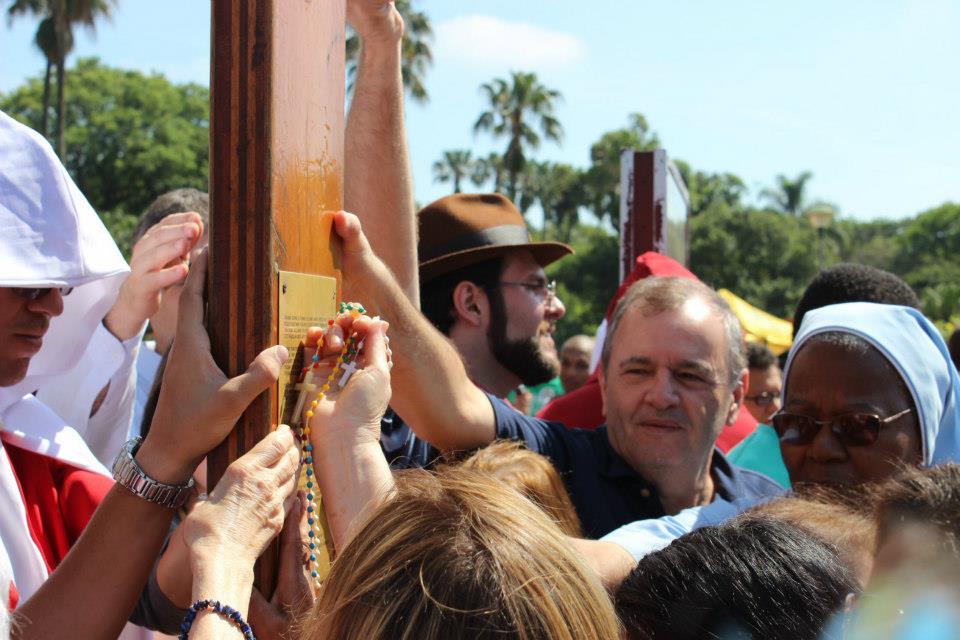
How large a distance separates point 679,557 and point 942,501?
0.58 meters

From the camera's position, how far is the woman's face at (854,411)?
2.30 m

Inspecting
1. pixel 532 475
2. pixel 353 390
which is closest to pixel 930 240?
pixel 532 475

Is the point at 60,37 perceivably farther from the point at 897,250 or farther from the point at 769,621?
the point at 897,250

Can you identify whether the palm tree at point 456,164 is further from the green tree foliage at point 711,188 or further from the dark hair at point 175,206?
the dark hair at point 175,206

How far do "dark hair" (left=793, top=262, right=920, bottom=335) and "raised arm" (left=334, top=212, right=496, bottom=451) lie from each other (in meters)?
1.61

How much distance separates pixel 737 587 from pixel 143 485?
89 centimetres

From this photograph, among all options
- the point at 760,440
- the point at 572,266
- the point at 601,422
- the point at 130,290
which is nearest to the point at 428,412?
the point at 130,290

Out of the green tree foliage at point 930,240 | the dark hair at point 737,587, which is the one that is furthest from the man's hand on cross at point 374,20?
the green tree foliage at point 930,240

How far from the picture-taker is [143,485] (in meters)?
1.45

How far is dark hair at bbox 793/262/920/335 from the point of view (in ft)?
11.1

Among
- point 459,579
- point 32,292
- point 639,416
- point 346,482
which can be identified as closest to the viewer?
point 459,579

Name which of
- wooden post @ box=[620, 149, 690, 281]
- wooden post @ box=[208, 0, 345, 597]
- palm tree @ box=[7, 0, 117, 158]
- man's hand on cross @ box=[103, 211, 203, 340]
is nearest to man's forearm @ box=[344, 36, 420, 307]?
man's hand on cross @ box=[103, 211, 203, 340]

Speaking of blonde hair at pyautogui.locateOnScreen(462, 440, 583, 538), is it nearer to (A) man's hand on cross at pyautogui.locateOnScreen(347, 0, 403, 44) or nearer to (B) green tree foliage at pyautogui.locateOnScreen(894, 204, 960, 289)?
(A) man's hand on cross at pyautogui.locateOnScreen(347, 0, 403, 44)

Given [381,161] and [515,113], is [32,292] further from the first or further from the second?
[515,113]
